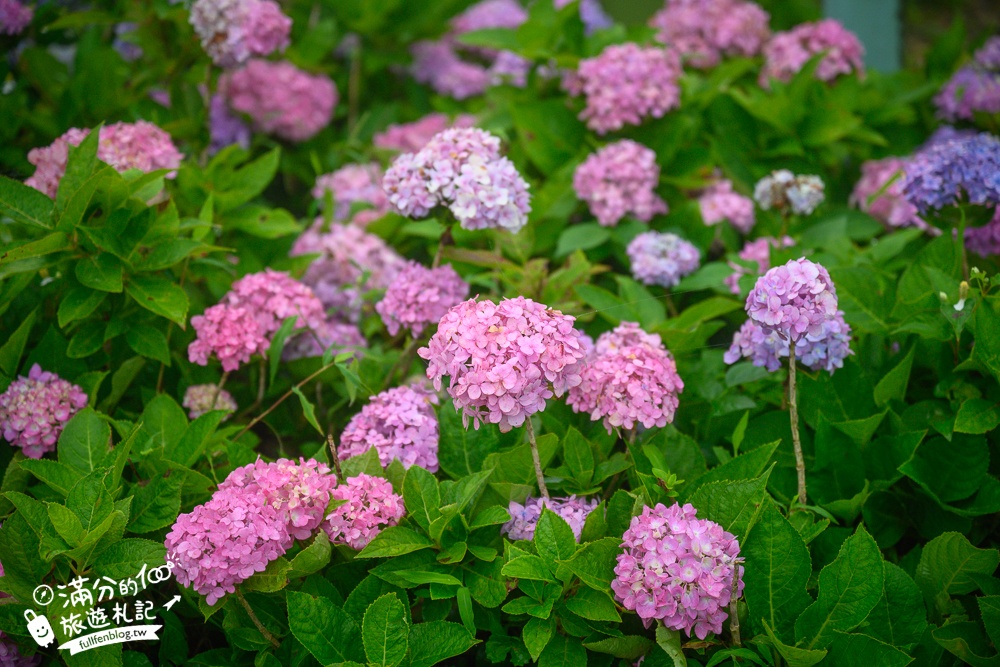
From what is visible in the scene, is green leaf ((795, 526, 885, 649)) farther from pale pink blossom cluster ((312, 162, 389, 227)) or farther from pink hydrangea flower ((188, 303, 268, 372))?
pale pink blossom cluster ((312, 162, 389, 227))

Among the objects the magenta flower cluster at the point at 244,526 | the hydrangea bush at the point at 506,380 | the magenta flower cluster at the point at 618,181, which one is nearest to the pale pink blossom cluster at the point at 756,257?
the hydrangea bush at the point at 506,380

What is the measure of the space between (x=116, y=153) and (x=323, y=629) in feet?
4.01

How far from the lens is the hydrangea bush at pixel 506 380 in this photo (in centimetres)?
126

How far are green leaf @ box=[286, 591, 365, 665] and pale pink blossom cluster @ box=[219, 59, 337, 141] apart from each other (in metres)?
1.86

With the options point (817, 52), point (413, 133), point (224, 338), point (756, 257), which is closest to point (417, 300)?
point (224, 338)

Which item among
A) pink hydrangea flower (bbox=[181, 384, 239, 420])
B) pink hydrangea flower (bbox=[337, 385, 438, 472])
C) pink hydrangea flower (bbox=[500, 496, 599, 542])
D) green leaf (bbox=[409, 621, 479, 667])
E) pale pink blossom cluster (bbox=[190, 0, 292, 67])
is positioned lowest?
pink hydrangea flower (bbox=[181, 384, 239, 420])

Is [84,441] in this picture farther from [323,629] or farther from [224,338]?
[323,629]

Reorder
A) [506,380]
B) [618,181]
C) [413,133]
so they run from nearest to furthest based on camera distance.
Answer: [506,380] < [618,181] < [413,133]

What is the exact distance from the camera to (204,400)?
1.74 metres

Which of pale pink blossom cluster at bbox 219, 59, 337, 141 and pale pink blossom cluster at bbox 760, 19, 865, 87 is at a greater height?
pale pink blossom cluster at bbox 760, 19, 865, 87

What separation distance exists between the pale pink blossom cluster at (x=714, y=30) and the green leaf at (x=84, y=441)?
229 cm

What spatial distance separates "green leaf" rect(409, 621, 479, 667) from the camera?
125 cm

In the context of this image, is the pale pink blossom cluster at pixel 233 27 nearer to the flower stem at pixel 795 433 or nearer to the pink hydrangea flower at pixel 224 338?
the pink hydrangea flower at pixel 224 338

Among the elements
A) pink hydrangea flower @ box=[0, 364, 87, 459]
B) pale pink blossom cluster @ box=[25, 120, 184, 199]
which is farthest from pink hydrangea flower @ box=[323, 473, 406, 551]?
pale pink blossom cluster @ box=[25, 120, 184, 199]
